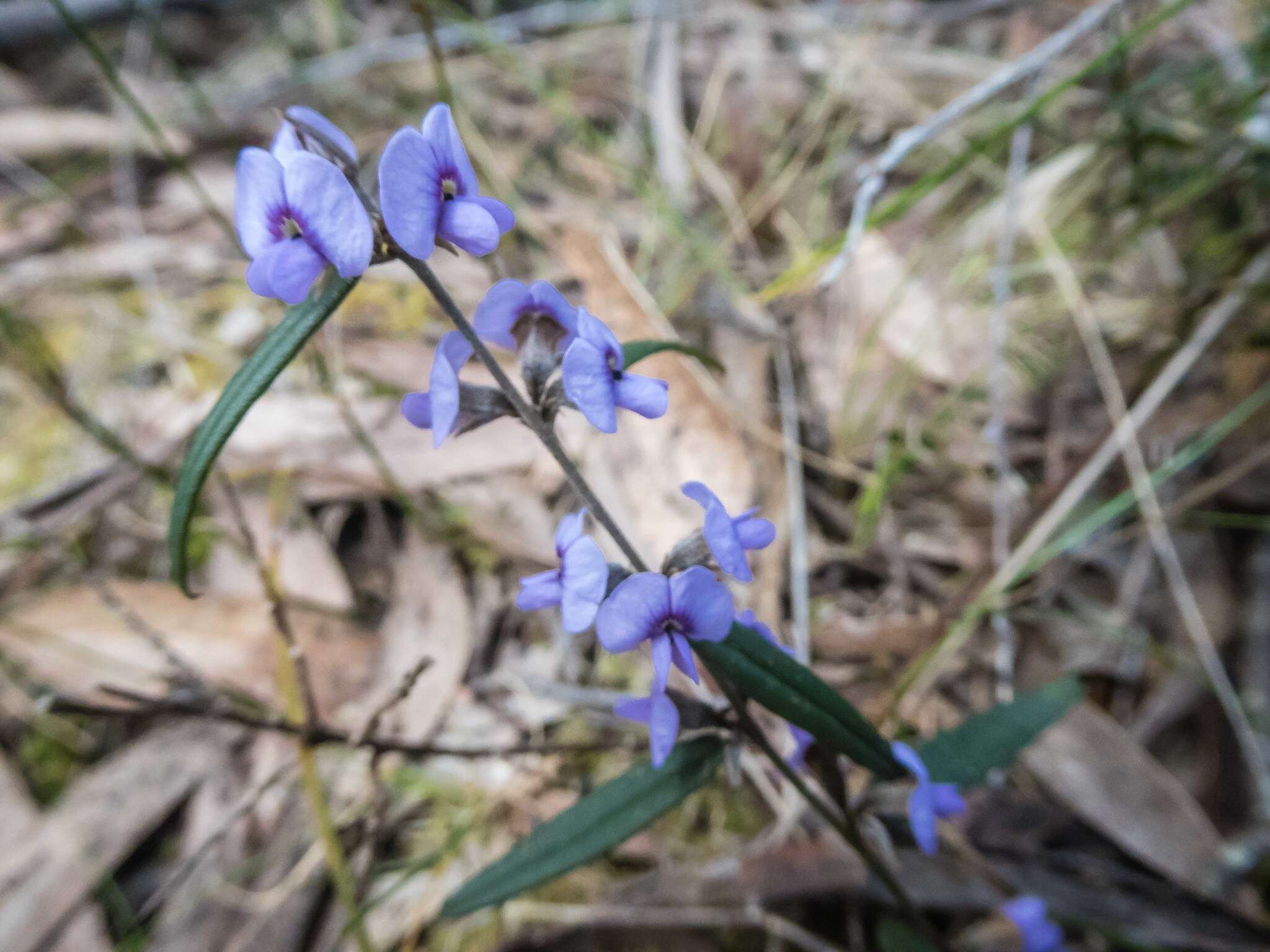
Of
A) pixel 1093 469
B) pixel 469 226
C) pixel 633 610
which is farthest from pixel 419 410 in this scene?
pixel 1093 469

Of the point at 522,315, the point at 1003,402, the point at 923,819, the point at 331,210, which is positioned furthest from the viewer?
the point at 1003,402

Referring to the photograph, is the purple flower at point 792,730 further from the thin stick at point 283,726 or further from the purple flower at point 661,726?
the thin stick at point 283,726

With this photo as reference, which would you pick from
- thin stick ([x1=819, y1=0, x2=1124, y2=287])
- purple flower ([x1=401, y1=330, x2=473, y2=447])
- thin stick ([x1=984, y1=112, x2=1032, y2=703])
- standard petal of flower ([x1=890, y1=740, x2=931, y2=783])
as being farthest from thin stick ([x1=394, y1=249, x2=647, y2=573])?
thin stick ([x1=984, y1=112, x2=1032, y2=703])

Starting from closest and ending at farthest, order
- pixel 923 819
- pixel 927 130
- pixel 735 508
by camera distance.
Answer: pixel 923 819 → pixel 927 130 → pixel 735 508

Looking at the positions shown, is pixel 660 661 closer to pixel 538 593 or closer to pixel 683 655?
pixel 683 655

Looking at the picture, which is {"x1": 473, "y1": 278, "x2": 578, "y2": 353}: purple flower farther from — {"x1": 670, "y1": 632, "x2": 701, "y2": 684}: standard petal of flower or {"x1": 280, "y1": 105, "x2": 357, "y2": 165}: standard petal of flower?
{"x1": 670, "y1": 632, "x2": 701, "y2": 684}: standard petal of flower

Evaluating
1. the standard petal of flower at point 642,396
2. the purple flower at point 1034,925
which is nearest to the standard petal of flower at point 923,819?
the purple flower at point 1034,925

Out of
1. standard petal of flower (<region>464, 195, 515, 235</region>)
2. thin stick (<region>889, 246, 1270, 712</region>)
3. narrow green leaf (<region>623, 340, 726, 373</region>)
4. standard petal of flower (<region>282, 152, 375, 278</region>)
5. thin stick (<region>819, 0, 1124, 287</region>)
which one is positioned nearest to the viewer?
standard petal of flower (<region>282, 152, 375, 278</region>)
